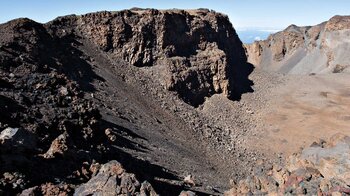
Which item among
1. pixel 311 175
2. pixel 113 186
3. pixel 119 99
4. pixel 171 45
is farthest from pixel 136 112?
pixel 113 186

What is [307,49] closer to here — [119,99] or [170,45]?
[170,45]

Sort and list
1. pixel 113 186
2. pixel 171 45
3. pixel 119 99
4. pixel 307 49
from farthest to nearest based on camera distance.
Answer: pixel 307 49 < pixel 171 45 < pixel 119 99 < pixel 113 186

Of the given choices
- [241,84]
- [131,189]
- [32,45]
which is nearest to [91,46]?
[32,45]

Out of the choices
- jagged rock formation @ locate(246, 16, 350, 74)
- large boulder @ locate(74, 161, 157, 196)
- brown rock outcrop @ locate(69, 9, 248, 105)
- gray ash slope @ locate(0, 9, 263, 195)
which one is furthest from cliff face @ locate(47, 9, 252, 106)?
large boulder @ locate(74, 161, 157, 196)

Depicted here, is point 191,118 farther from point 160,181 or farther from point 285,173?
point 285,173

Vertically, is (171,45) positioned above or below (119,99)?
above

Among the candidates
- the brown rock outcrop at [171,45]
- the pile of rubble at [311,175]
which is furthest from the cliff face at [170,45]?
the pile of rubble at [311,175]

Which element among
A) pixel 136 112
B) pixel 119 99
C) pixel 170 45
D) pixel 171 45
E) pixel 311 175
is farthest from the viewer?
pixel 171 45
